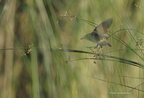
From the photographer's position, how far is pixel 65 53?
2.21ft

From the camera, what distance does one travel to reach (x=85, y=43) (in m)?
0.80

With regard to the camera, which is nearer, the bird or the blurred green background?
the bird

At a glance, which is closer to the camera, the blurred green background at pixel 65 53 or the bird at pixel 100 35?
the bird at pixel 100 35

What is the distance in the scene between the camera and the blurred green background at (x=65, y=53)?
0.72 meters

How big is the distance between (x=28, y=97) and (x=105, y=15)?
393 mm

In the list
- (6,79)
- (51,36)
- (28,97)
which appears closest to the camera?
(51,36)

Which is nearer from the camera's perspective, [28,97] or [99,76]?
[99,76]

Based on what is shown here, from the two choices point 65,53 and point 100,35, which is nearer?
point 100,35

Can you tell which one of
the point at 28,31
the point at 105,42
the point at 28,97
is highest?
the point at 28,31

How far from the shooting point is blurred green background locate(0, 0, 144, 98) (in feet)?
2.36

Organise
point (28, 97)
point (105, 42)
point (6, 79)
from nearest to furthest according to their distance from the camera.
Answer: point (105, 42)
point (6, 79)
point (28, 97)

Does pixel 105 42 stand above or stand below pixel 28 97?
above

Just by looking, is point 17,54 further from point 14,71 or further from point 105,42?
point 105,42

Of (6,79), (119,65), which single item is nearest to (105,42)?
(119,65)
